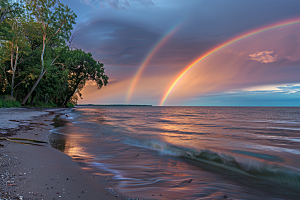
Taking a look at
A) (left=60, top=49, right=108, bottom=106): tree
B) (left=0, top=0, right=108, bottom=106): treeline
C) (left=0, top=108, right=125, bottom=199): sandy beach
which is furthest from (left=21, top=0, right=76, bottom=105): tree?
(left=0, top=108, right=125, bottom=199): sandy beach

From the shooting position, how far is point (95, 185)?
3.54 metres

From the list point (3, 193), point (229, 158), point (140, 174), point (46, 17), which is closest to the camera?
point (3, 193)

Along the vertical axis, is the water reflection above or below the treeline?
below

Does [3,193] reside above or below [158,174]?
above

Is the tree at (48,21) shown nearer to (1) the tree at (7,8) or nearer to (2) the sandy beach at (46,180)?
(1) the tree at (7,8)

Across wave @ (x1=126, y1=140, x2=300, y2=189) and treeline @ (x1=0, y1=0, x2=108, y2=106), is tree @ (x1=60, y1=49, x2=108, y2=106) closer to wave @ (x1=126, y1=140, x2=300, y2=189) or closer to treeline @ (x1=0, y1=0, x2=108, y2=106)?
treeline @ (x1=0, y1=0, x2=108, y2=106)

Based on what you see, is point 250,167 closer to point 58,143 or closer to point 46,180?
point 46,180

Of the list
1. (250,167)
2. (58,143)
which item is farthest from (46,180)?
(250,167)

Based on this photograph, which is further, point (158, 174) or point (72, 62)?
point (72, 62)

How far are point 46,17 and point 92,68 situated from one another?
2158 centimetres

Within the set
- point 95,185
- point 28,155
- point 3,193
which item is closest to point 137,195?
point 95,185

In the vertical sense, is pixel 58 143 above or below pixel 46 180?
below

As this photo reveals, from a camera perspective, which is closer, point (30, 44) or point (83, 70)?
point (30, 44)

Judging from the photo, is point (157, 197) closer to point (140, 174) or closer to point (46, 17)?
point (140, 174)
